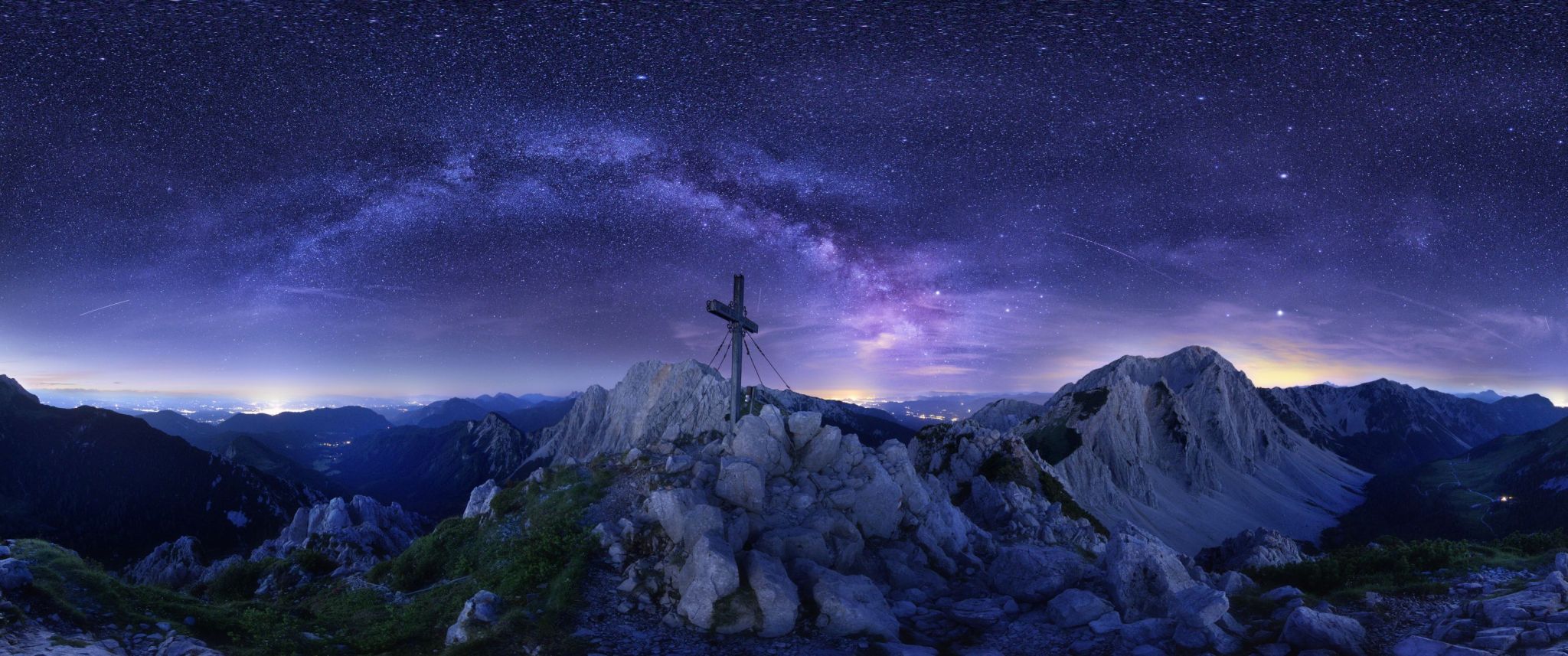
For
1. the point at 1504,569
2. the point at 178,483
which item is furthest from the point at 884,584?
the point at 178,483

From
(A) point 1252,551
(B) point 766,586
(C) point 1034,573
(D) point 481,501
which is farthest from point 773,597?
(A) point 1252,551

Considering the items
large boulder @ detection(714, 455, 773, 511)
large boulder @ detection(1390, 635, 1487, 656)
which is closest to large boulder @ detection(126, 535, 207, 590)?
large boulder @ detection(714, 455, 773, 511)

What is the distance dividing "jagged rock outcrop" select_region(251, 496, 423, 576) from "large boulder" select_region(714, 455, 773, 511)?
67.0 feet

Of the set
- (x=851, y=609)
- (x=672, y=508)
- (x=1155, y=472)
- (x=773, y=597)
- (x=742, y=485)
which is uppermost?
(x=742, y=485)

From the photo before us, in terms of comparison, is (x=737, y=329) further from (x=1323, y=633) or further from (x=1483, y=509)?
(x=1483, y=509)

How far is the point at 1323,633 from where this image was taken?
14.4 m

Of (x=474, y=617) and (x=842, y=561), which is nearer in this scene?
(x=474, y=617)

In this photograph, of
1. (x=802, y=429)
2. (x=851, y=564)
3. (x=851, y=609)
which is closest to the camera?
(x=851, y=609)

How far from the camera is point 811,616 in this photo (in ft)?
55.6

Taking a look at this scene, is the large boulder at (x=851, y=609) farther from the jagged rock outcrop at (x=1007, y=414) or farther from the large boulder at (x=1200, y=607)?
the jagged rock outcrop at (x=1007, y=414)

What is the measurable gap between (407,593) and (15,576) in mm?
10924

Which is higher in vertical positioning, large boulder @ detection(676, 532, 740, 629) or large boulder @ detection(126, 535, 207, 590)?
large boulder @ detection(676, 532, 740, 629)

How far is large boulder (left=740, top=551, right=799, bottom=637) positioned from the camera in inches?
639

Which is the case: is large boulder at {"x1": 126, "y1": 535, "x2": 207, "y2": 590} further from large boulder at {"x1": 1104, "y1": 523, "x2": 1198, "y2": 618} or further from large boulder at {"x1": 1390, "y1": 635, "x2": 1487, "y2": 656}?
large boulder at {"x1": 1390, "y1": 635, "x2": 1487, "y2": 656}
